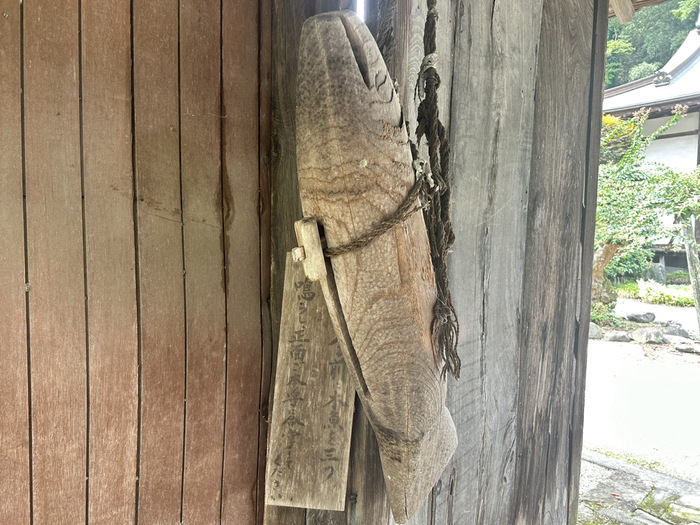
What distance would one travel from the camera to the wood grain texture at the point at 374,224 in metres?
0.72

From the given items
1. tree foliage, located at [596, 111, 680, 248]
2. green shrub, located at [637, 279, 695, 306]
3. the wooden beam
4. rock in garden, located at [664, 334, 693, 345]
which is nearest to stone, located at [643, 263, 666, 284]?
green shrub, located at [637, 279, 695, 306]

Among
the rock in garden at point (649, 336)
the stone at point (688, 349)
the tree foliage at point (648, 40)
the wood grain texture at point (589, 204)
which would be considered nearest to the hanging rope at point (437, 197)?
the wood grain texture at point (589, 204)

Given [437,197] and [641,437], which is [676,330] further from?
[437,197]

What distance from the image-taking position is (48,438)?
0.82 metres

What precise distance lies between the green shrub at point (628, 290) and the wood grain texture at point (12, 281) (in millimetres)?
10326

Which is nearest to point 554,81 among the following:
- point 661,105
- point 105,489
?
point 105,489

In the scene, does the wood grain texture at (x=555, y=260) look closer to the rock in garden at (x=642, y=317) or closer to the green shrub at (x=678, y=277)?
the rock in garden at (x=642, y=317)

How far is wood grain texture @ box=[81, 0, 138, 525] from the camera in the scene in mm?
841

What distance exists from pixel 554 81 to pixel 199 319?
1162 millimetres

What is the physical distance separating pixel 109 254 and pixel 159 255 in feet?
0.28

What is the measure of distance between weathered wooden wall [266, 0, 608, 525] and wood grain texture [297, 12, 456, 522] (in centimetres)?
15

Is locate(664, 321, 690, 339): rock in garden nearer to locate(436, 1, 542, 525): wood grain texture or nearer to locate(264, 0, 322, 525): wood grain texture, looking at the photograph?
locate(436, 1, 542, 525): wood grain texture

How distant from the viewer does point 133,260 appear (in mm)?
888

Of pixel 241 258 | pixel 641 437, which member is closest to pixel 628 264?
pixel 641 437
